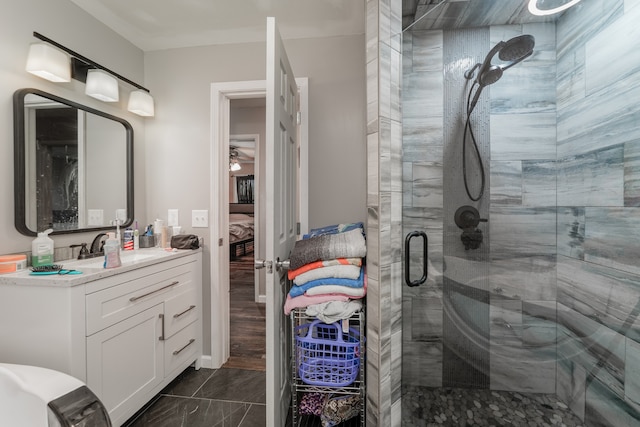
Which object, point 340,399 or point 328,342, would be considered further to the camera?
point 340,399

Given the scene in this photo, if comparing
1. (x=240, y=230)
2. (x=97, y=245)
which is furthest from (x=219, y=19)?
(x=240, y=230)

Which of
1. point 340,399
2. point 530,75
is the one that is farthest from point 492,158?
point 340,399

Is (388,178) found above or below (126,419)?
above

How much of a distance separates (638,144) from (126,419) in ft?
8.10

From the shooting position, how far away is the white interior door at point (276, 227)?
130 centimetres

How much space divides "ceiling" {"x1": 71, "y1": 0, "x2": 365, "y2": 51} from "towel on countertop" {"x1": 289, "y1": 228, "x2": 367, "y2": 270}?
4.73 ft

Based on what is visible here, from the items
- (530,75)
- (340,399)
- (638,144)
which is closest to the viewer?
(638,144)

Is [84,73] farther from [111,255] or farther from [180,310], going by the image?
[180,310]

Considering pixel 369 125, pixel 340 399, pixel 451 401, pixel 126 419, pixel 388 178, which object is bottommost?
pixel 126 419

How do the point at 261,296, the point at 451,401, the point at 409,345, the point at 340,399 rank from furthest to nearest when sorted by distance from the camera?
the point at 261,296 → the point at 340,399 → the point at 409,345 → the point at 451,401

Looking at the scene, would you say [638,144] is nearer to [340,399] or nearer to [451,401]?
[451,401]

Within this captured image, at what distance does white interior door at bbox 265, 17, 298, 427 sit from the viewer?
1300 millimetres

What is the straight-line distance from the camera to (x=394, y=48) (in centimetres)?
130

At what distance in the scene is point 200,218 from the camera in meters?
2.25
